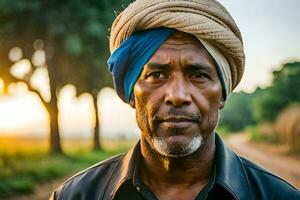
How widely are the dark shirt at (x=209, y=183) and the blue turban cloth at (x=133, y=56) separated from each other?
37 cm

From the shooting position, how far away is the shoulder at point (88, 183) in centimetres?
290

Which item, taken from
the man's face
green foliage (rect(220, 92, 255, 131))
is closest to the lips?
the man's face

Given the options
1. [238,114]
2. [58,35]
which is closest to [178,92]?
[58,35]

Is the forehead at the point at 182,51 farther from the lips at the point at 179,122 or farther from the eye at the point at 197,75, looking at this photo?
the lips at the point at 179,122

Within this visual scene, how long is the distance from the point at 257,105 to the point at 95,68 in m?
12.5

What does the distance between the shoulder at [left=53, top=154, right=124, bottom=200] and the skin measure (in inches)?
8.4

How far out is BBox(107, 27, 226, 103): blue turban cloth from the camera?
9.29ft

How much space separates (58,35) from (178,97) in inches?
536

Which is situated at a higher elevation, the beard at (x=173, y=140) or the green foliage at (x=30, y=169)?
the beard at (x=173, y=140)

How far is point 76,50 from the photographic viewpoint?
15352 millimetres

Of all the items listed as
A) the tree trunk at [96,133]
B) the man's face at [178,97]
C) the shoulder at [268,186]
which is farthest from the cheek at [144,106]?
the tree trunk at [96,133]

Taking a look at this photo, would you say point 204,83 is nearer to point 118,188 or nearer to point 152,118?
point 152,118

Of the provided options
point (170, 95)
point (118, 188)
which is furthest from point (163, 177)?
point (170, 95)

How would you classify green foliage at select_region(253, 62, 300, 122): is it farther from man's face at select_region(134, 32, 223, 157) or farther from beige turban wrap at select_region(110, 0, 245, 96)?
man's face at select_region(134, 32, 223, 157)
